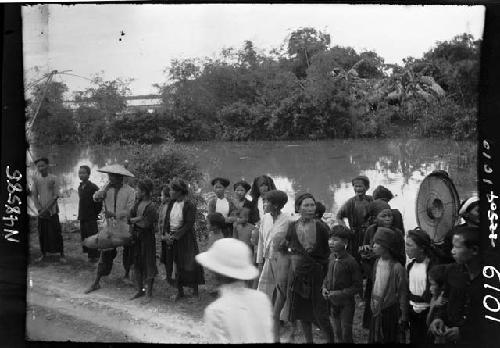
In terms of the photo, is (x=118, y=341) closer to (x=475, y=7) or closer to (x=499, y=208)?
(x=499, y=208)

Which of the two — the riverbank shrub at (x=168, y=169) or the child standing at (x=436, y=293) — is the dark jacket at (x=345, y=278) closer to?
the child standing at (x=436, y=293)

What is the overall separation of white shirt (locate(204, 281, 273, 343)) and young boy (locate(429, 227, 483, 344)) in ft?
4.34

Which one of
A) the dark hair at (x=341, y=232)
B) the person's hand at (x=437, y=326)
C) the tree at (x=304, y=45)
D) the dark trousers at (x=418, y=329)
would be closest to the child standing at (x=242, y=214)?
the dark hair at (x=341, y=232)

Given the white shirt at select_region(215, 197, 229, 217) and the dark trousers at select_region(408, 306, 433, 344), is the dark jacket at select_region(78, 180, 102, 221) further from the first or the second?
the dark trousers at select_region(408, 306, 433, 344)

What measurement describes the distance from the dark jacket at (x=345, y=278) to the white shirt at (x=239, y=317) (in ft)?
1.83

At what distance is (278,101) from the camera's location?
584 centimetres

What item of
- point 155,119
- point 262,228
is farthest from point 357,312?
point 155,119

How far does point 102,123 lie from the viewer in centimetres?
586

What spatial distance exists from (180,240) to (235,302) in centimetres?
74

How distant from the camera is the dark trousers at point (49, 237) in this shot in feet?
18.9

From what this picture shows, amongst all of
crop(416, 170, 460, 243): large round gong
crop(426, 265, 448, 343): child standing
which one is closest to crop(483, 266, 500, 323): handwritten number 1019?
crop(426, 265, 448, 343): child standing

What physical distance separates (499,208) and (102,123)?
3321mm

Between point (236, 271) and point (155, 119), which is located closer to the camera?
point (236, 271)

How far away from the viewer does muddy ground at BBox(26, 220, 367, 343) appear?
5602 millimetres
